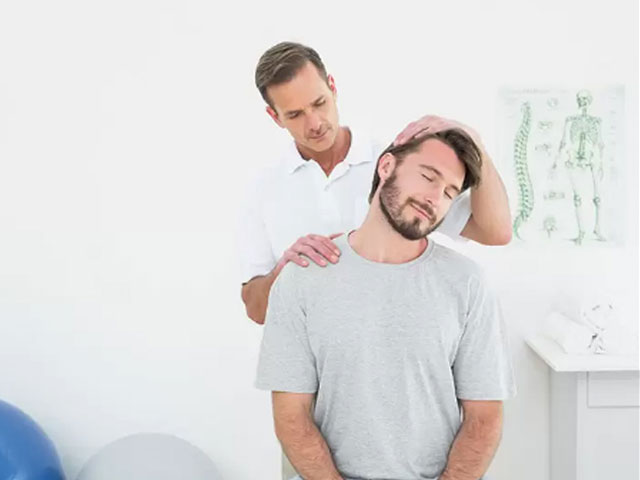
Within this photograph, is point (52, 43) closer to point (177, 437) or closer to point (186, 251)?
point (186, 251)

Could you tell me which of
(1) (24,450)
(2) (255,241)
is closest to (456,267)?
(2) (255,241)

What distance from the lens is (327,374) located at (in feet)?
5.49

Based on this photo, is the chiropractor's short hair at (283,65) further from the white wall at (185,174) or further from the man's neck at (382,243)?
the man's neck at (382,243)

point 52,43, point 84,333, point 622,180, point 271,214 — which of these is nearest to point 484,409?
point 271,214

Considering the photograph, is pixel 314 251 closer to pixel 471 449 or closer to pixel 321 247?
pixel 321 247

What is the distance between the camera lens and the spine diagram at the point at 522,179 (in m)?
2.50

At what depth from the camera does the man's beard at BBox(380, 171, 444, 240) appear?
1.65m

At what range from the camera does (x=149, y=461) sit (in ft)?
7.70

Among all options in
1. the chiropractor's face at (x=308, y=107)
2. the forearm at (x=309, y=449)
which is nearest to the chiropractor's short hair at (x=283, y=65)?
the chiropractor's face at (x=308, y=107)

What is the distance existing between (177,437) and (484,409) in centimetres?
114

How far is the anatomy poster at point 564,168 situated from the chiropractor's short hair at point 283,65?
70 cm

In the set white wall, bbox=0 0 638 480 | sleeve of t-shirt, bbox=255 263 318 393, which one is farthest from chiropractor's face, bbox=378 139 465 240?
white wall, bbox=0 0 638 480

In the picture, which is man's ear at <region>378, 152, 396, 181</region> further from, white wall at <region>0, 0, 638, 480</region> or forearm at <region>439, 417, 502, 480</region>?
white wall at <region>0, 0, 638, 480</region>

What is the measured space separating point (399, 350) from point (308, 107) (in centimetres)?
62
